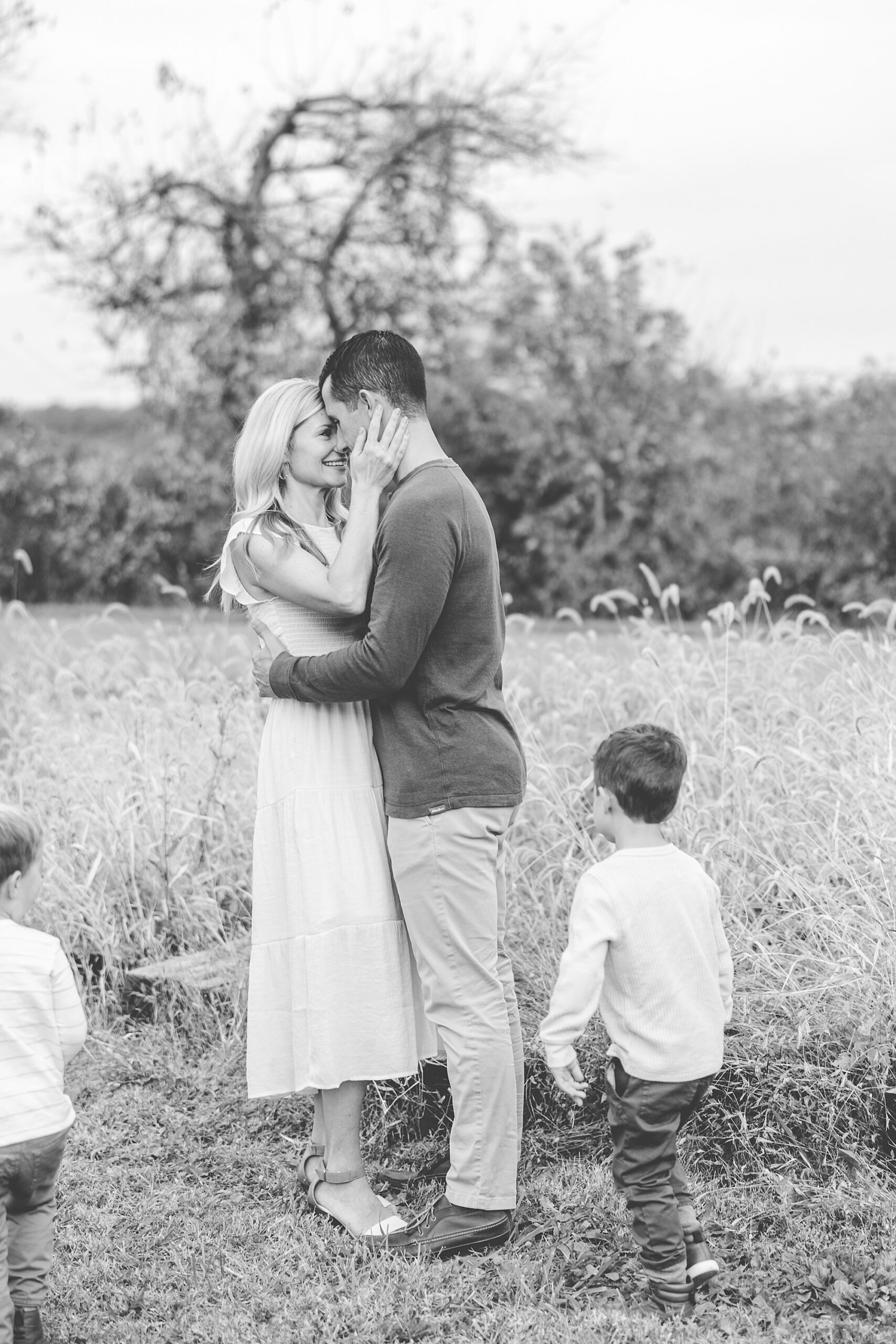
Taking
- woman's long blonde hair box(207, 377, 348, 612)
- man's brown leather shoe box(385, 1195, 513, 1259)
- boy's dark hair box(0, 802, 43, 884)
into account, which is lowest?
man's brown leather shoe box(385, 1195, 513, 1259)

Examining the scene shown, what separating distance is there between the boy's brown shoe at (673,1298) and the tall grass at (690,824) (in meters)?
0.66

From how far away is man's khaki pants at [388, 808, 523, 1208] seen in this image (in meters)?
3.07

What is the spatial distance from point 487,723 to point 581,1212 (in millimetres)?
1258

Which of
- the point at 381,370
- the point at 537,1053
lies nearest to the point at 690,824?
the point at 537,1053

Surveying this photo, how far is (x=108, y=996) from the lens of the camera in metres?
4.58

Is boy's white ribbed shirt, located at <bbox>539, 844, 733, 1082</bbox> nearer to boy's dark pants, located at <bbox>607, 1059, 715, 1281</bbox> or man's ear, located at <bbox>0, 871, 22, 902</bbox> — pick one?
boy's dark pants, located at <bbox>607, 1059, 715, 1281</bbox>

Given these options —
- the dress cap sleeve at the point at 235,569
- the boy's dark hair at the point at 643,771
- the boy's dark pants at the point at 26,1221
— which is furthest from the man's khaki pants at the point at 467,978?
the boy's dark pants at the point at 26,1221

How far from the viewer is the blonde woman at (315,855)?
3209 mm

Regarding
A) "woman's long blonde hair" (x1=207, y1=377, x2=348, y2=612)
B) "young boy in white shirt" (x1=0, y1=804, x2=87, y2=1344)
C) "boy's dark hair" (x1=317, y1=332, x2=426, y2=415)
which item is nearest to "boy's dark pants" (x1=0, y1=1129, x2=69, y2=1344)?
"young boy in white shirt" (x1=0, y1=804, x2=87, y2=1344)

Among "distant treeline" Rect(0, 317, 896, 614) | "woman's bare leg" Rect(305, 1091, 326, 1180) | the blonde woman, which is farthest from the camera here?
"distant treeline" Rect(0, 317, 896, 614)

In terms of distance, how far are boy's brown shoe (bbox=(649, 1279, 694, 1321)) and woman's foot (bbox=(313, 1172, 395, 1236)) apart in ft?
2.37

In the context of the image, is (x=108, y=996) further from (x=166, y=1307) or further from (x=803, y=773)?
(x=803, y=773)

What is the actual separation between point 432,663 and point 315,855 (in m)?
0.55

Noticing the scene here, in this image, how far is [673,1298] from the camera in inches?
112
